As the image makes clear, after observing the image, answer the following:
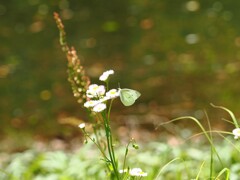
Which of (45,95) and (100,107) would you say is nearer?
(100,107)

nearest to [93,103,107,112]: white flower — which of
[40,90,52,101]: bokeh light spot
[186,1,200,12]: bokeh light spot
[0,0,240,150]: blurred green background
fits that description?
[0,0,240,150]: blurred green background

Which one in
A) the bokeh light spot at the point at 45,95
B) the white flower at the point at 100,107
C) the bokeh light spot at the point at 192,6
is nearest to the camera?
the white flower at the point at 100,107

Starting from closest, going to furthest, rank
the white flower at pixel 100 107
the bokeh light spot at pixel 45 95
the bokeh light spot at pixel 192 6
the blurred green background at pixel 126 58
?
1. the white flower at pixel 100 107
2. the blurred green background at pixel 126 58
3. the bokeh light spot at pixel 45 95
4. the bokeh light spot at pixel 192 6

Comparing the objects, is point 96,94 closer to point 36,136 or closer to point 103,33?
point 36,136

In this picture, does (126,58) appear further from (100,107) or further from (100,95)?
(100,107)

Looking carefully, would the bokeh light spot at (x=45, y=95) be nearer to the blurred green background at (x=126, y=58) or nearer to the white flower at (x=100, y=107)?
the blurred green background at (x=126, y=58)

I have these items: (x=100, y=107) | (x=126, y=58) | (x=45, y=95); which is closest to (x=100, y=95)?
(x=100, y=107)

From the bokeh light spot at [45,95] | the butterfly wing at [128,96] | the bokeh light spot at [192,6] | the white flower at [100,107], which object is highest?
the bokeh light spot at [192,6]

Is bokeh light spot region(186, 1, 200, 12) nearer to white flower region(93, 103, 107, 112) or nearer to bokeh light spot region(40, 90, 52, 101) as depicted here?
bokeh light spot region(40, 90, 52, 101)

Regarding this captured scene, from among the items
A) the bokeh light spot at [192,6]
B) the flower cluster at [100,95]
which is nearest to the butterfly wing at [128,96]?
the flower cluster at [100,95]
